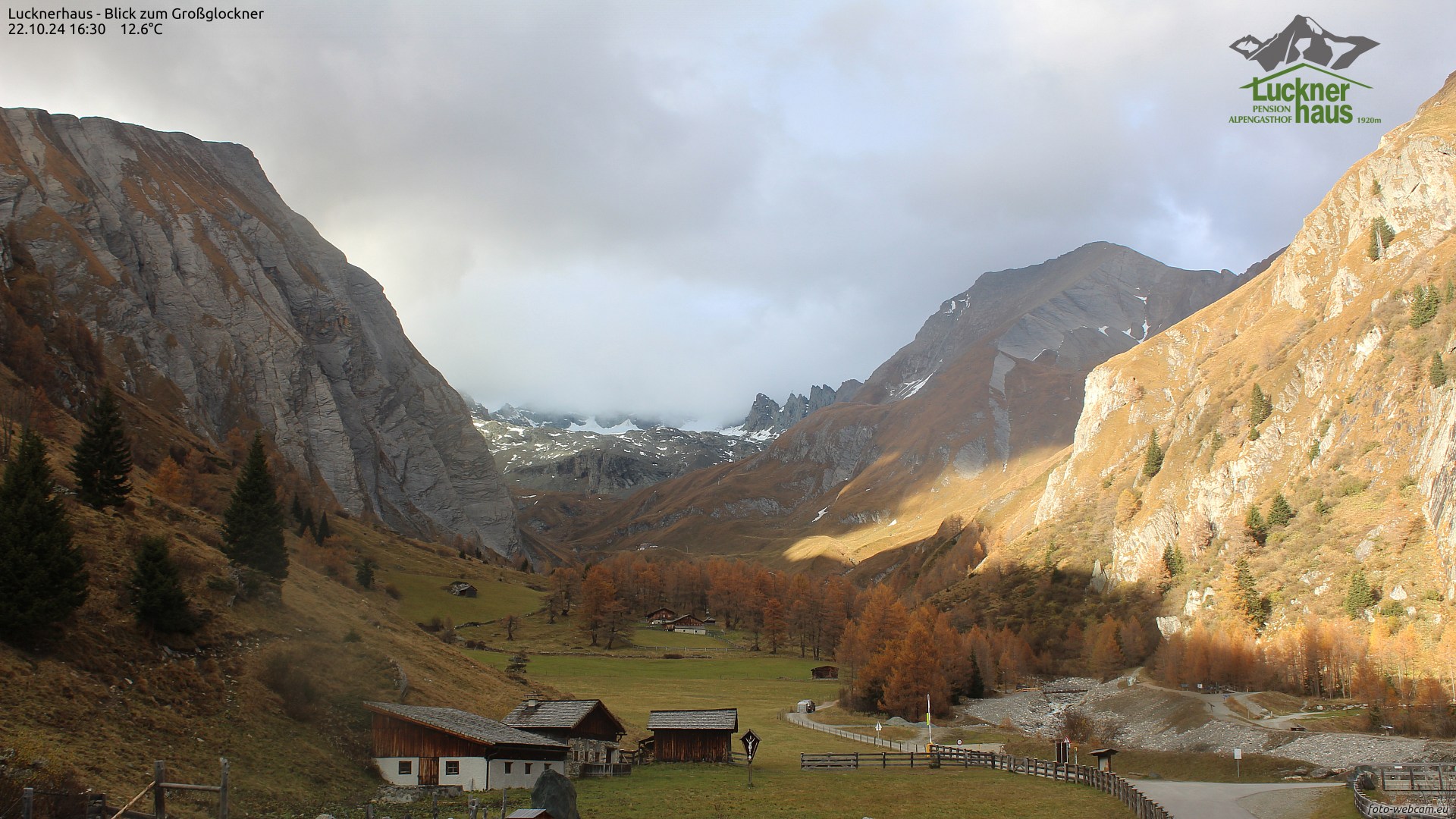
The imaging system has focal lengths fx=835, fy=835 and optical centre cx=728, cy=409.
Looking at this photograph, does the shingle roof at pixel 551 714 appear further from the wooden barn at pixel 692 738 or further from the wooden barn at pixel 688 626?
the wooden barn at pixel 688 626

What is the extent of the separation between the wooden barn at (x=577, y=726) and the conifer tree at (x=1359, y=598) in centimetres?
7587

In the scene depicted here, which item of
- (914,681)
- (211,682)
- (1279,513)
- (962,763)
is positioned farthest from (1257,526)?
(211,682)

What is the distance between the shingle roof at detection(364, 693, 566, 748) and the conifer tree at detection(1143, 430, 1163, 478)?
139331mm

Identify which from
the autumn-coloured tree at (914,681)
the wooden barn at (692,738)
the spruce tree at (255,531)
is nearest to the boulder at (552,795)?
the wooden barn at (692,738)

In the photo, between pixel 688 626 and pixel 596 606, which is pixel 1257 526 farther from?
pixel 596 606

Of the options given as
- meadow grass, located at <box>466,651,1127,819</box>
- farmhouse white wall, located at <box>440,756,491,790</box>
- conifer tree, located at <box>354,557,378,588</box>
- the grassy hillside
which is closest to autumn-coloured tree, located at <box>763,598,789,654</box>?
meadow grass, located at <box>466,651,1127,819</box>

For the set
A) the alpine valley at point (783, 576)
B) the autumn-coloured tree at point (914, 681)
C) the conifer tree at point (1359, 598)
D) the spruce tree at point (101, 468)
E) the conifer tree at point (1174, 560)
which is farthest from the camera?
the conifer tree at point (1174, 560)

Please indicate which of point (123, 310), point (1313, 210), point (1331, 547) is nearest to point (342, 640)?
point (1331, 547)

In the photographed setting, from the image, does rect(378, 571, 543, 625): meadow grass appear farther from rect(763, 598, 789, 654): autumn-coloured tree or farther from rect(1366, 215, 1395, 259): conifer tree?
rect(1366, 215, 1395, 259): conifer tree

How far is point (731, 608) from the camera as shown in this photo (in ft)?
589

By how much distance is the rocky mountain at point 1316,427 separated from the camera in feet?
305

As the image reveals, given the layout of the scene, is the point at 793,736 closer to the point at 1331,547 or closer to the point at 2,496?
the point at 2,496

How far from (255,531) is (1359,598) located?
100811 millimetres

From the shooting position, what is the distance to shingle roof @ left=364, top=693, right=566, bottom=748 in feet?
136
